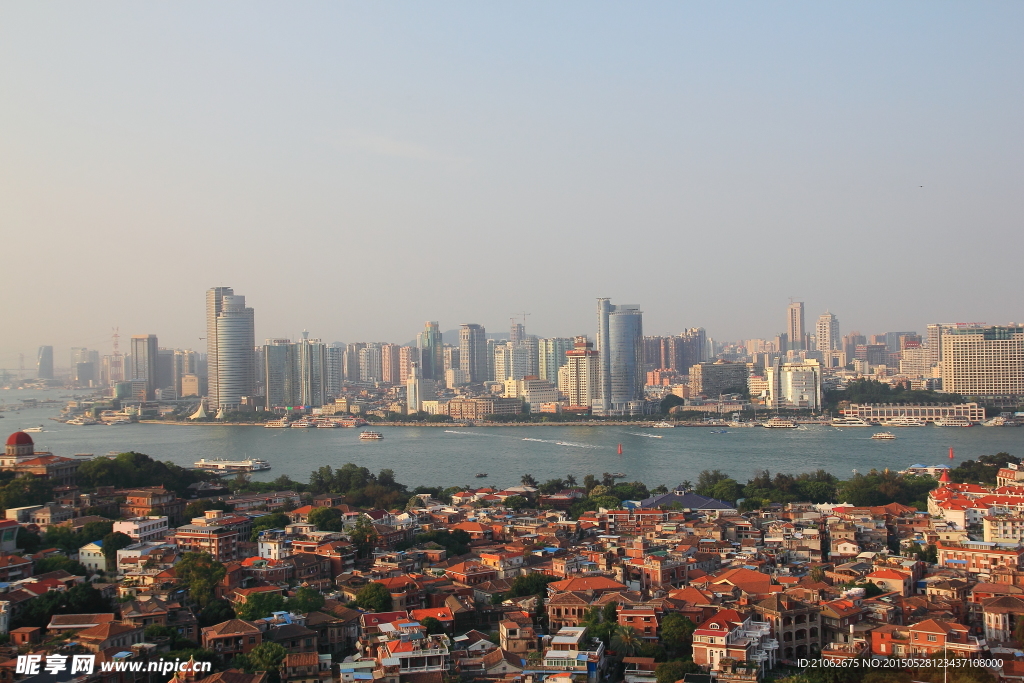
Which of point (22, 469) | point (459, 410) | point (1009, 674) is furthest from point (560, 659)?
point (459, 410)

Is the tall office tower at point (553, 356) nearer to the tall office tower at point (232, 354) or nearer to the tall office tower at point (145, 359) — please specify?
the tall office tower at point (232, 354)

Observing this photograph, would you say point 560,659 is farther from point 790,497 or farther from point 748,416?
point 748,416

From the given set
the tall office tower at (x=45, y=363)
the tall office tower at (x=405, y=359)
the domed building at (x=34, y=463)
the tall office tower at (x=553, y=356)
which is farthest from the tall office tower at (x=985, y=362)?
the tall office tower at (x=45, y=363)

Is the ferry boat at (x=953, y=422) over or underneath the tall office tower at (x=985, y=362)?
underneath

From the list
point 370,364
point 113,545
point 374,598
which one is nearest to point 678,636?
point 374,598

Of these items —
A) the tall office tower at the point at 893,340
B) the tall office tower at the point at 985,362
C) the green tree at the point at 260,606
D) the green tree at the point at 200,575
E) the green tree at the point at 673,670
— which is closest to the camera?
the green tree at the point at 673,670

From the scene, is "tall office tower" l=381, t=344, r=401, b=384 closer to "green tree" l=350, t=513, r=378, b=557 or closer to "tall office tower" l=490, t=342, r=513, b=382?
"tall office tower" l=490, t=342, r=513, b=382

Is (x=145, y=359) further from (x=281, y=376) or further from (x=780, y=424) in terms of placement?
(x=780, y=424)
